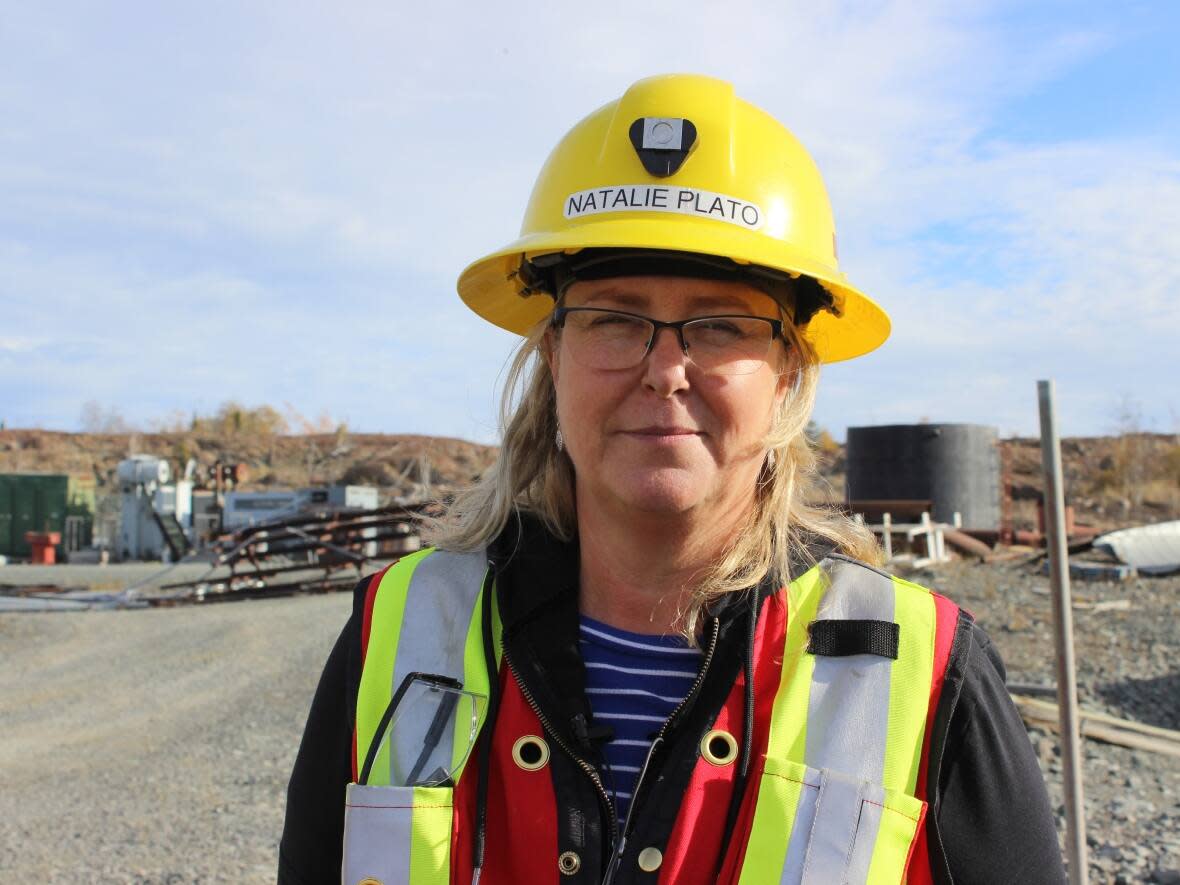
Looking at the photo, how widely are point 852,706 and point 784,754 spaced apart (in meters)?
0.13

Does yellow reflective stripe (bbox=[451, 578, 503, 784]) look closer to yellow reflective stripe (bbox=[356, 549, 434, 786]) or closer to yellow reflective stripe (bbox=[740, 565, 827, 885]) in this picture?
yellow reflective stripe (bbox=[356, 549, 434, 786])

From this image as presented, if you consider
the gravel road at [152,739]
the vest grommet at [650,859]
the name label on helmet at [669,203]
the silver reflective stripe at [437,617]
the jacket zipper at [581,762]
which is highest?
the name label on helmet at [669,203]

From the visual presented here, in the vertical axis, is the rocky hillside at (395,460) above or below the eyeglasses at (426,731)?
above

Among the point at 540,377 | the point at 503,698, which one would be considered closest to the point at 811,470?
the point at 540,377

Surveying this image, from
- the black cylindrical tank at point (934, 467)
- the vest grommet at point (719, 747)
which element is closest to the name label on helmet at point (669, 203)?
the vest grommet at point (719, 747)

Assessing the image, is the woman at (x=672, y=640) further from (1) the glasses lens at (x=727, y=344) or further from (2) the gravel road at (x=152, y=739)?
(2) the gravel road at (x=152, y=739)

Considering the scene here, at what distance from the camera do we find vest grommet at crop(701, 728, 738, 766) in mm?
1599

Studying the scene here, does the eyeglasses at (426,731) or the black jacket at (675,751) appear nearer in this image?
the black jacket at (675,751)

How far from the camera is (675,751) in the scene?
1.60 m

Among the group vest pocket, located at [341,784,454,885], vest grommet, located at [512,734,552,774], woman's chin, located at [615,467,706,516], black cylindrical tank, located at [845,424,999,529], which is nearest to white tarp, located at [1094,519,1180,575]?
black cylindrical tank, located at [845,424,999,529]

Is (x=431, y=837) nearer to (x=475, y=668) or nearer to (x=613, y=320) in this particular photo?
(x=475, y=668)

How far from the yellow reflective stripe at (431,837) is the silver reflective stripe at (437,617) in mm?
78

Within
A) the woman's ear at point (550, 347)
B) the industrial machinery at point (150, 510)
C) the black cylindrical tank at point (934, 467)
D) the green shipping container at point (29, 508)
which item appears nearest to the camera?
the woman's ear at point (550, 347)

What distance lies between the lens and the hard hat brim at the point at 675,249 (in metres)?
1.79
